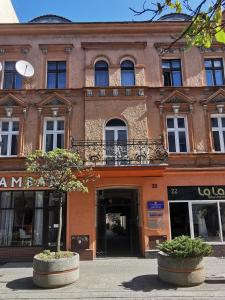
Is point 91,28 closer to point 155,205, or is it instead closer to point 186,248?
point 155,205

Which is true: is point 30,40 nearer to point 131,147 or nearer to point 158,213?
point 131,147

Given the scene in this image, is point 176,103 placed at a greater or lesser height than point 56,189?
greater

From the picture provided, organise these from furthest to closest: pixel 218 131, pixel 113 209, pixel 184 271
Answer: pixel 113 209
pixel 218 131
pixel 184 271

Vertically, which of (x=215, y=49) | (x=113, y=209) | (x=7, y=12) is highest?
(x=7, y=12)

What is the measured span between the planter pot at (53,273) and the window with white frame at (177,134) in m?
7.23

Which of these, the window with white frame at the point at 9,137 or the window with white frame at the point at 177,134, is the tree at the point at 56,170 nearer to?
the window with white frame at the point at 9,137

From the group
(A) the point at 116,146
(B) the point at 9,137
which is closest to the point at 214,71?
(A) the point at 116,146

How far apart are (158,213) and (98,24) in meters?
9.34

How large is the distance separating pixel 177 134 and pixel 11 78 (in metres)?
8.20

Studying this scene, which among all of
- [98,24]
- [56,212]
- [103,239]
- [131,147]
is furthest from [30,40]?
[103,239]

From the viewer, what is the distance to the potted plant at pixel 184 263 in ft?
26.6

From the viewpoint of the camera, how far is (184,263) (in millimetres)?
8156

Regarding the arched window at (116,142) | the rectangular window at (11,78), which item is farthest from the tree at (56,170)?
the rectangular window at (11,78)

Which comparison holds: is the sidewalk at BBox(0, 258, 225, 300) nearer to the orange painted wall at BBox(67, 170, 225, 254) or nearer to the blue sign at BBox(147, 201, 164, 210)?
the orange painted wall at BBox(67, 170, 225, 254)
